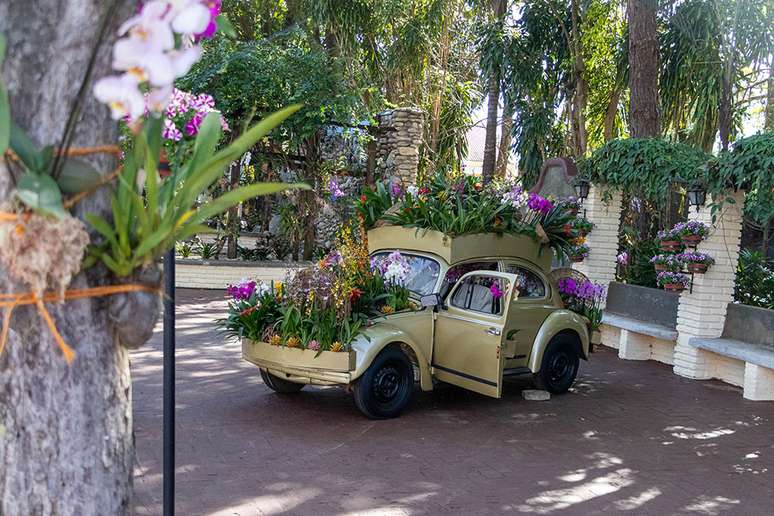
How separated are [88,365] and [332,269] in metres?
5.51

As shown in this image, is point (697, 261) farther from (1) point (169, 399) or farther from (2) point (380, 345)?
(1) point (169, 399)

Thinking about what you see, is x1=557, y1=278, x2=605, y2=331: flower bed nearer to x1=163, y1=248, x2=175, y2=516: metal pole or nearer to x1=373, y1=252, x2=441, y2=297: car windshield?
x1=373, y1=252, x2=441, y2=297: car windshield

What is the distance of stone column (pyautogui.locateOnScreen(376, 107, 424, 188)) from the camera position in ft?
58.8

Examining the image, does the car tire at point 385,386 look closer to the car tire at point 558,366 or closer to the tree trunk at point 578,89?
the car tire at point 558,366

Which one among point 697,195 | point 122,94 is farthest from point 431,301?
point 122,94

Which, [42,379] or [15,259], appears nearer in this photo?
[15,259]

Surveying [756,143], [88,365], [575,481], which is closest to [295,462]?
→ [575,481]

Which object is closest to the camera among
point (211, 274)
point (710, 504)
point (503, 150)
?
point (710, 504)

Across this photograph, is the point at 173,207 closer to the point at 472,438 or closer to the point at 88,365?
the point at 88,365

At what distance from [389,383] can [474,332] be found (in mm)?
957

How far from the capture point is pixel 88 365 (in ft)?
6.29

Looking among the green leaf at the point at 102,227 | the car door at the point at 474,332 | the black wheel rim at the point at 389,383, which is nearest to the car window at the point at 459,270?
the car door at the point at 474,332

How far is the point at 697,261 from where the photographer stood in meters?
9.83

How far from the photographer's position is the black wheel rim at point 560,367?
343 inches
